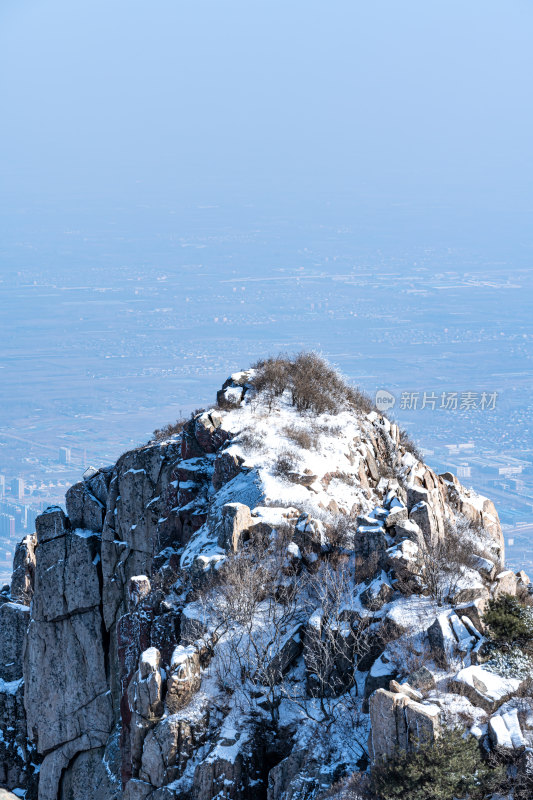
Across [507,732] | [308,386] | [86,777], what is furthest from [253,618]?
[86,777]

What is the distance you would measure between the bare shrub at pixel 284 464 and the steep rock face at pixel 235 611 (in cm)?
8

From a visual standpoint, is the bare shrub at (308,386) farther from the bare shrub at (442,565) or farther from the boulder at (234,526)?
the bare shrub at (442,565)

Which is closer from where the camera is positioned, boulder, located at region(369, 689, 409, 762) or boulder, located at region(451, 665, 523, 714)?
boulder, located at region(369, 689, 409, 762)

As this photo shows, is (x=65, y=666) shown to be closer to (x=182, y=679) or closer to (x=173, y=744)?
(x=182, y=679)

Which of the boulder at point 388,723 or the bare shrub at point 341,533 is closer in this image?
the boulder at point 388,723

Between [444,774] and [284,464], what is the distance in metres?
18.1

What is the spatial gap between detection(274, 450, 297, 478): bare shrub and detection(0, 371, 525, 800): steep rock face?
84 millimetres

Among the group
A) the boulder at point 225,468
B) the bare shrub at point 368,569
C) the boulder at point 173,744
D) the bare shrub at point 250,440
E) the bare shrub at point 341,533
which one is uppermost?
the bare shrub at point 250,440

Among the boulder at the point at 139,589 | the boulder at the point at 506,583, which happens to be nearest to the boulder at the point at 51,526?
the boulder at the point at 139,589

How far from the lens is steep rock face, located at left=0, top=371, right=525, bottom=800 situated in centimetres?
3281

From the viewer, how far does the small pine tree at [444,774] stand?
91.7ft

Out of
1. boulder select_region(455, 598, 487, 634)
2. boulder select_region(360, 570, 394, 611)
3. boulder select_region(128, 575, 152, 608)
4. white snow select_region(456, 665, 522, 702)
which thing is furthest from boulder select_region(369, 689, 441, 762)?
boulder select_region(128, 575, 152, 608)

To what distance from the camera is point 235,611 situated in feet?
118

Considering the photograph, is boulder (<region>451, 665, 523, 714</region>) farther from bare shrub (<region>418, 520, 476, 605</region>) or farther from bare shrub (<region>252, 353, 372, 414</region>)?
bare shrub (<region>252, 353, 372, 414</region>)
